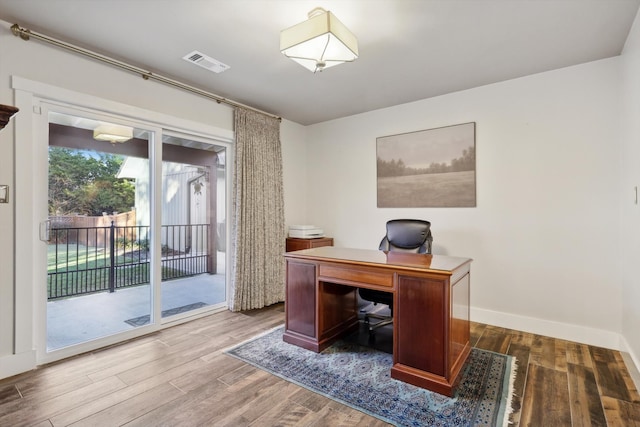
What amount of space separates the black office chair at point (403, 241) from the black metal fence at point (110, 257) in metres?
1.96

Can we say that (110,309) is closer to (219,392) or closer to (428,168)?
(219,392)

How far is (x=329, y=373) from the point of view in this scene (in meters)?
2.18

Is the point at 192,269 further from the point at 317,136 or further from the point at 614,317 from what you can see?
the point at 614,317

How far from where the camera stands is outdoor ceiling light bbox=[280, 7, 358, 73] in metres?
1.87

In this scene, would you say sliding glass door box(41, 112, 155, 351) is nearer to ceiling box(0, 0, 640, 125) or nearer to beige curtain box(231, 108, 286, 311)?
ceiling box(0, 0, 640, 125)

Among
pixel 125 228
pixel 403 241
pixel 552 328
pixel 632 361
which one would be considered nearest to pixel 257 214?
pixel 125 228

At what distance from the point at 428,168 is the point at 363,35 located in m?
1.74

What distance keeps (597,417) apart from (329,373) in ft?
5.04

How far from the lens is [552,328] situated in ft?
9.38

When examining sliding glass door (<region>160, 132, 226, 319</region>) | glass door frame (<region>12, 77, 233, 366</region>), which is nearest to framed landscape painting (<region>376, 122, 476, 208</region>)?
sliding glass door (<region>160, 132, 226, 319</region>)

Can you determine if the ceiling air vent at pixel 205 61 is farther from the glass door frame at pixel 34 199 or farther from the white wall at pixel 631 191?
the white wall at pixel 631 191

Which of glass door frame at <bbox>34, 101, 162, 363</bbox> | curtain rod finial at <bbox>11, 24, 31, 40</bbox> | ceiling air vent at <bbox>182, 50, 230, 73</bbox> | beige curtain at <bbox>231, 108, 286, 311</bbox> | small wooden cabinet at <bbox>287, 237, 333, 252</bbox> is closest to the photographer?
curtain rod finial at <bbox>11, 24, 31, 40</bbox>

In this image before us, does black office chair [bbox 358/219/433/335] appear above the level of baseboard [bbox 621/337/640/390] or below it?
above

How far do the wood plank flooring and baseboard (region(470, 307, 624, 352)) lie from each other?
3.8 inches
